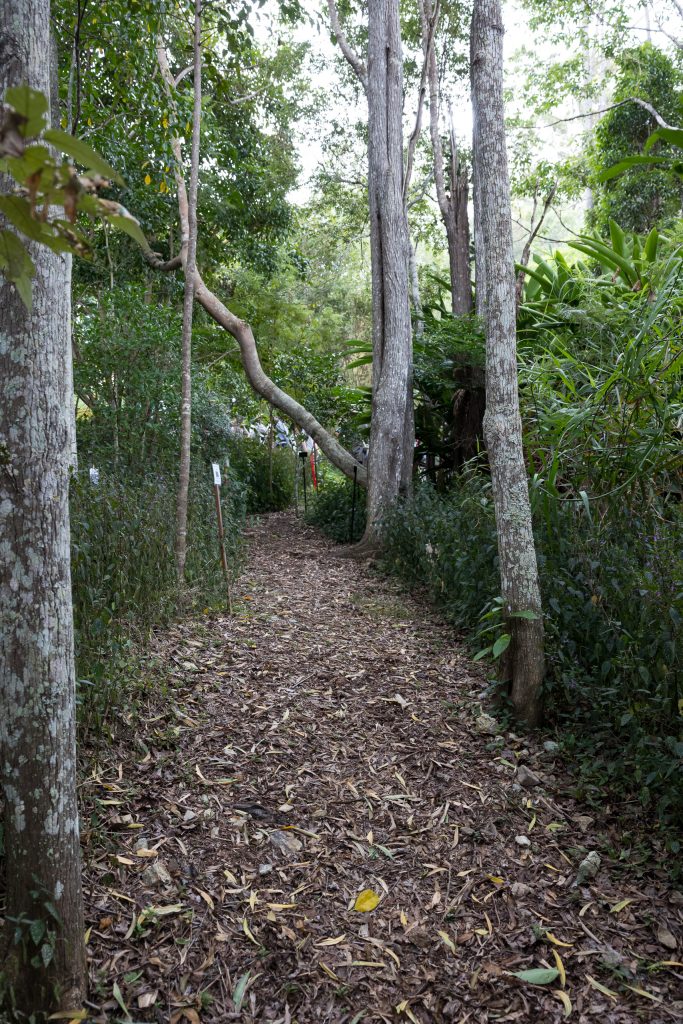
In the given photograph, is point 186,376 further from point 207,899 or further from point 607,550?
point 207,899

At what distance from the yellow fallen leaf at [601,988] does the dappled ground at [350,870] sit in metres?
0.02

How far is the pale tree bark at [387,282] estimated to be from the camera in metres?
6.88

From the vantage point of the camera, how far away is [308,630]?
4590 mm

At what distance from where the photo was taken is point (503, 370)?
3299mm

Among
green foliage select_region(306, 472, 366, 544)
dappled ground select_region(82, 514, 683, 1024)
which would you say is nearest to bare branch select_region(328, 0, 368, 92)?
green foliage select_region(306, 472, 366, 544)

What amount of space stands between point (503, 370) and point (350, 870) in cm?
223

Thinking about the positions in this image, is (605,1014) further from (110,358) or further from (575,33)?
(575,33)

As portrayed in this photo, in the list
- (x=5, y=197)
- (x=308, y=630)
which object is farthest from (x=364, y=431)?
(x=5, y=197)

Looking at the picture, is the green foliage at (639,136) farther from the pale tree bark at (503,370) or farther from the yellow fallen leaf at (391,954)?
the yellow fallen leaf at (391,954)

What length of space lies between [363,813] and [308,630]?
1.82 meters

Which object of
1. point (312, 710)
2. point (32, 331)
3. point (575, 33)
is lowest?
point (312, 710)

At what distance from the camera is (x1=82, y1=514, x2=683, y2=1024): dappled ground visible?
6.79 ft

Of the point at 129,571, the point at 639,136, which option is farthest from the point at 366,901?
the point at 639,136

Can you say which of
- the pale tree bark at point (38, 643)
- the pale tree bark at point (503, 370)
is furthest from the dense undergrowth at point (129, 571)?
the pale tree bark at point (503, 370)
